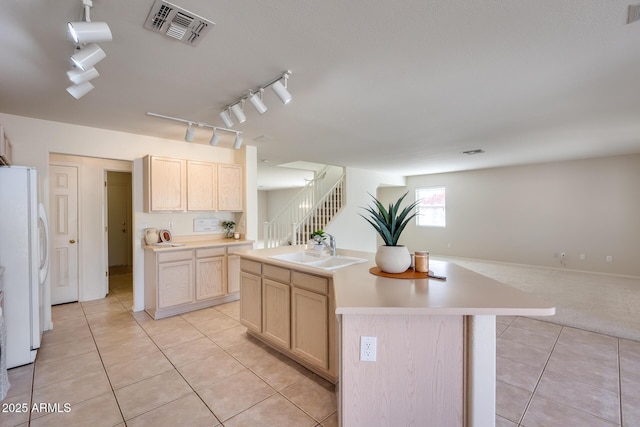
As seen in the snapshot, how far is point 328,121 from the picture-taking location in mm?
3385

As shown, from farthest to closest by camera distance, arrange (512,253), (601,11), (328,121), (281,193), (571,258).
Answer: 1. (281,193)
2. (512,253)
3. (571,258)
4. (328,121)
5. (601,11)

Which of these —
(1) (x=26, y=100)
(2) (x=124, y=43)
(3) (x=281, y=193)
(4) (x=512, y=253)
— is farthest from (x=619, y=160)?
(3) (x=281, y=193)

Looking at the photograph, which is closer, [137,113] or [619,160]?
[137,113]

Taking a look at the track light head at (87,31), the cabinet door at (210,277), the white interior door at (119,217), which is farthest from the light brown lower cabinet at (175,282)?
the white interior door at (119,217)

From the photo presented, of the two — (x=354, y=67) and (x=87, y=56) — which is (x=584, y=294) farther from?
(x=87, y=56)

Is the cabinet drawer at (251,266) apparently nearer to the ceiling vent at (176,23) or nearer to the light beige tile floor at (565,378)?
the ceiling vent at (176,23)

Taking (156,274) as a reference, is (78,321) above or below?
below

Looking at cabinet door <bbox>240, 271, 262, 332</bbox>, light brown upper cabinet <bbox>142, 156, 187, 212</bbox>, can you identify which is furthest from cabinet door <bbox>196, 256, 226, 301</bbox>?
cabinet door <bbox>240, 271, 262, 332</bbox>

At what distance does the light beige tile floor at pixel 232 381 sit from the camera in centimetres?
190

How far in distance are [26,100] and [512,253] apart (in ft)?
28.7

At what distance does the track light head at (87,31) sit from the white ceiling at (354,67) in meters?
0.15

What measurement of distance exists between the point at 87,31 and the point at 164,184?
104 inches

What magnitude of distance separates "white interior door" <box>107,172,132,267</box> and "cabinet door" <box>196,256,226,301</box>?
154 inches

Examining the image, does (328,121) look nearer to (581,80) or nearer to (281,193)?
(581,80)
